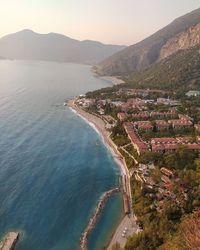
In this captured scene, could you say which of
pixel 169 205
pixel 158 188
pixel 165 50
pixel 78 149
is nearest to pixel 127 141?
pixel 78 149

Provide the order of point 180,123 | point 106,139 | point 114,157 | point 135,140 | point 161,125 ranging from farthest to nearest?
point 180,123 → point 161,125 → point 106,139 → point 135,140 → point 114,157

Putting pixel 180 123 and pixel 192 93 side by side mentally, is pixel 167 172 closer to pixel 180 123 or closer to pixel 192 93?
pixel 180 123

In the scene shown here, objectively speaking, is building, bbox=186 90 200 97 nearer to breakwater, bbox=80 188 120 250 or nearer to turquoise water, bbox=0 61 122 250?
turquoise water, bbox=0 61 122 250

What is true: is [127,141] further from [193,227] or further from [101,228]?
[193,227]

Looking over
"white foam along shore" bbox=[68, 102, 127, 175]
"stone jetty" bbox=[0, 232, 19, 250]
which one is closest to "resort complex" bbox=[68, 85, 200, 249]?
"white foam along shore" bbox=[68, 102, 127, 175]

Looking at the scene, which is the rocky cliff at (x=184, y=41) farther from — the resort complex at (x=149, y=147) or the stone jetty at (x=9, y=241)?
the stone jetty at (x=9, y=241)

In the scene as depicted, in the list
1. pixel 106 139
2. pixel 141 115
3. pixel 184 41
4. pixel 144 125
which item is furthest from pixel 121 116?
pixel 184 41
